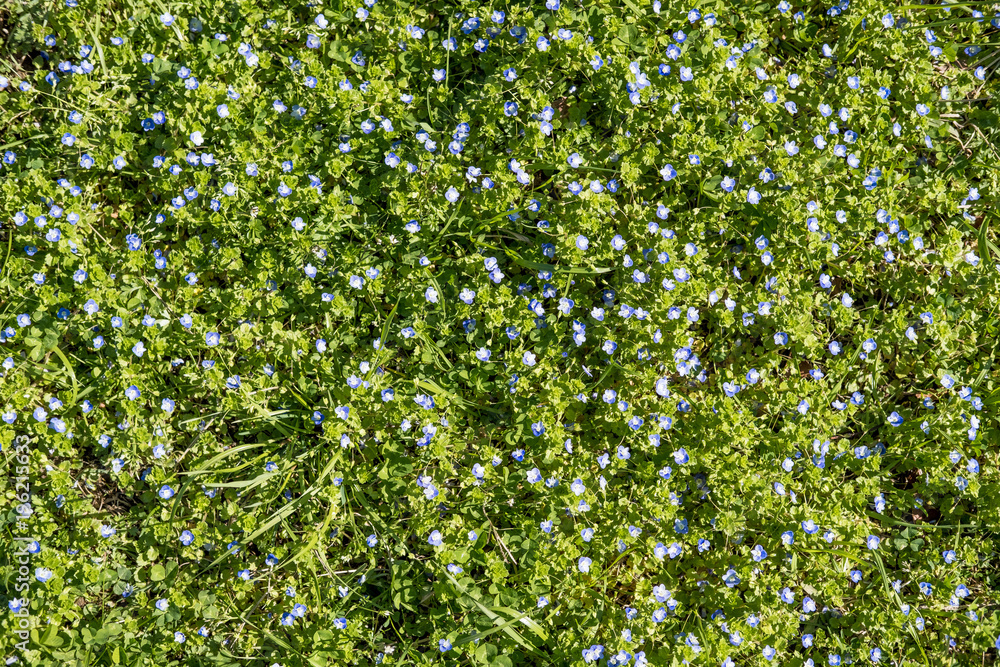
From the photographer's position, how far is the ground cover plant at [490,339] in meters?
3.38

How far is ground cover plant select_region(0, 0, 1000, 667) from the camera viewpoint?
3.38 metres

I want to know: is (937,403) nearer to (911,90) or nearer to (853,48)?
(911,90)

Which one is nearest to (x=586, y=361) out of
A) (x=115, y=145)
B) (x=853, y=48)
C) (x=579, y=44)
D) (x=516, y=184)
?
(x=516, y=184)

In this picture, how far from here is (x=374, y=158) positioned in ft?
12.1

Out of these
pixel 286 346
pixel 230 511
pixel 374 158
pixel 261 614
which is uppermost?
pixel 374 158

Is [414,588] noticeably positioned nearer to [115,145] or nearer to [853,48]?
[115,145]

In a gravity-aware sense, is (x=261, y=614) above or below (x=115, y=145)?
below

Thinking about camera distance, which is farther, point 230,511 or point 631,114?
point 631,114

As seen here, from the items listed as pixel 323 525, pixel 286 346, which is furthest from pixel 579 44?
pixel 323 525

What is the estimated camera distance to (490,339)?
358cm

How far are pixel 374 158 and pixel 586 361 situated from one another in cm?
142

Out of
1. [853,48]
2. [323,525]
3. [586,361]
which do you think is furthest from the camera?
[853,48]

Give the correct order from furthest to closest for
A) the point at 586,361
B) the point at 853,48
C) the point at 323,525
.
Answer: the point at 853,48 < the point at 586,361 < the point at 323,525

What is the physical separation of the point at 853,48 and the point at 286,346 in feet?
10.5
